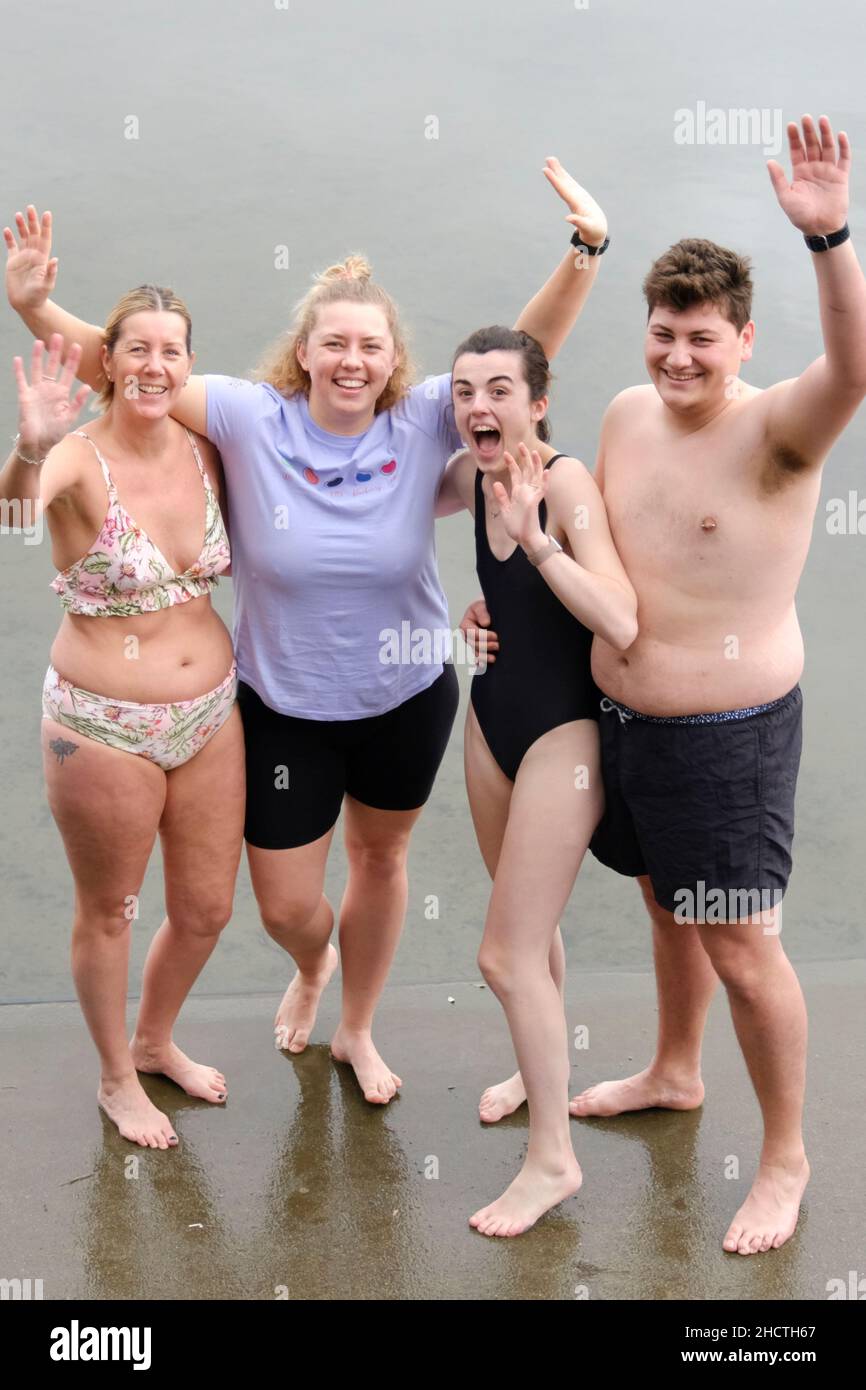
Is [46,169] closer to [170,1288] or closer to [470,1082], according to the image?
[470,1082]

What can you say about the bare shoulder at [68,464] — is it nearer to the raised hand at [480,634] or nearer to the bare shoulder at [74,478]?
the bare shoulder at [74,478]

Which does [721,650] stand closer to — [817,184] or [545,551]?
[545,551]

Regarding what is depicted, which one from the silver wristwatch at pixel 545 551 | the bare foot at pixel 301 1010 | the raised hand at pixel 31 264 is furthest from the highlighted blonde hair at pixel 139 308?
the bare foot at pixel 301 1010

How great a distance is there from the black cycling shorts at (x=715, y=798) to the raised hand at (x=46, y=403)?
1093mm

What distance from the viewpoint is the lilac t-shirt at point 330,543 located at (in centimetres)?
288

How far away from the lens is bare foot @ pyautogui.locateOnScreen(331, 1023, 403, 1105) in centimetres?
322

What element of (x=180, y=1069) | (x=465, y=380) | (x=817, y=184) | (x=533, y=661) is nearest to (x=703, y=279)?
(x=817, y=184)

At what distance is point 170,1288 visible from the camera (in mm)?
2635

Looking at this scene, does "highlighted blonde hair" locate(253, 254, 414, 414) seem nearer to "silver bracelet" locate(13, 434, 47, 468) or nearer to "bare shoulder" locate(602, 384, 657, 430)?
"bare shoulder" locate(602, 384, 657, 430)

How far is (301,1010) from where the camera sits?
345cm

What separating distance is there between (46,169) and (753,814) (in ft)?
20.8

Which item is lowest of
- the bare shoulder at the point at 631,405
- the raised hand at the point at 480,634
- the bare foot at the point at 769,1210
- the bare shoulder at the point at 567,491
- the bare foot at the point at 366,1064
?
the bare foot at the point at 769,1210

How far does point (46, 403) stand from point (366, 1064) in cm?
159

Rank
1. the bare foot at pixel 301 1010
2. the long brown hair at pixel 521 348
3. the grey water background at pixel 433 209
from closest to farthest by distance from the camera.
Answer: the long brown hair at pixel 521 348, the bare foot at pixel 301 1010, the grey water background at pixel 433 209
